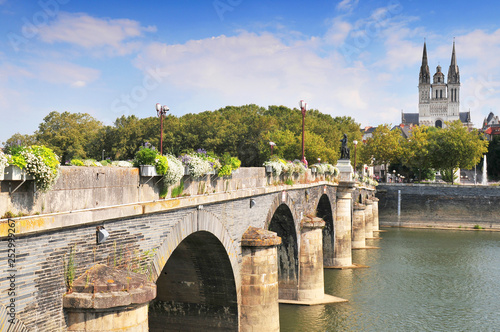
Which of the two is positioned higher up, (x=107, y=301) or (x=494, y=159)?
(x=494, y=159)

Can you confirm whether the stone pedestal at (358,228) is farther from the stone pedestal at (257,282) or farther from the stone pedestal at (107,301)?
the stone pedestal at (107,301)

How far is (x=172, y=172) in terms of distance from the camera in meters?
12.0

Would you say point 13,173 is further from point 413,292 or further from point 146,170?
point 413,292

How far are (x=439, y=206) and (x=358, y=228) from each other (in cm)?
2244

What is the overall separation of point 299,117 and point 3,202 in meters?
72.3

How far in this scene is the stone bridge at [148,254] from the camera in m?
8.07

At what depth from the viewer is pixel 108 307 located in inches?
359

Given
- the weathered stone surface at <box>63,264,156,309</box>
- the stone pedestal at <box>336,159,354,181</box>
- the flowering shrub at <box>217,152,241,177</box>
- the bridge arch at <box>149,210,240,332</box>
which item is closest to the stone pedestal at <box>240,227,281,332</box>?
the bridge arch at <box>149,210,240,332</box>

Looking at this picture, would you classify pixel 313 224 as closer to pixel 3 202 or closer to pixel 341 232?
pixel 341 232

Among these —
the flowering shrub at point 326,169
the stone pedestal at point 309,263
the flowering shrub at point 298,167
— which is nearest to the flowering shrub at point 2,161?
the flowering shrub at point 298,167

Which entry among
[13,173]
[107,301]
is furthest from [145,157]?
[13,173]

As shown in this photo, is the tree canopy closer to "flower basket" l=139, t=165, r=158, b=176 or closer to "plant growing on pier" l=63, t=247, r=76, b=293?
"flower basket" l=139, t=165, r=158, b=176

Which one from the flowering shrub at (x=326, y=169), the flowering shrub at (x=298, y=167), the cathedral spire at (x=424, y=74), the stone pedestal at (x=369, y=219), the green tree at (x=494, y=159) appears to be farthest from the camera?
the cathedral spire at (x=424, y=74)

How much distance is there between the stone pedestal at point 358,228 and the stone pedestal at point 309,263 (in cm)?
2007
